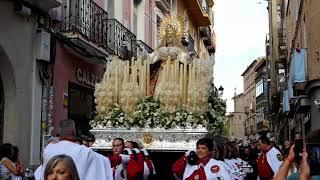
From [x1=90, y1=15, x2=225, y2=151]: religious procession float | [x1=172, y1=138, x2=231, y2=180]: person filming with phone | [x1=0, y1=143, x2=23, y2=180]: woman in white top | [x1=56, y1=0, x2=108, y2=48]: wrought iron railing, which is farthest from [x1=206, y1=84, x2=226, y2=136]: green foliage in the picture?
[x1=56, y1=0, x2=108, y2=48]: wrought iron railing

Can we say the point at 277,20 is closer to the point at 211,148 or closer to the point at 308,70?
the point at 308,70

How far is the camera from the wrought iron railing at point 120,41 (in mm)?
18859

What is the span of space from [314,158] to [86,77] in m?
14.6

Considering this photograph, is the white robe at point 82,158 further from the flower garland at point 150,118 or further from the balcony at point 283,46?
the balcony at point 283,46

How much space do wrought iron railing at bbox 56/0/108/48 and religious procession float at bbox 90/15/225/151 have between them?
4.71 meters

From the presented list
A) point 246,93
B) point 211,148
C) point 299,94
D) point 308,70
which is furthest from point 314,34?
point 246,93

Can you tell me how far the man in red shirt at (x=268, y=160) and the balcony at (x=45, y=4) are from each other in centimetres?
618

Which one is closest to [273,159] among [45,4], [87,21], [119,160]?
[119,160]

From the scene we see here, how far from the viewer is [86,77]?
58.9 feet

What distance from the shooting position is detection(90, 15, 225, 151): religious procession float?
1031cm

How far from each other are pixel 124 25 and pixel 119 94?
1105 centimetres

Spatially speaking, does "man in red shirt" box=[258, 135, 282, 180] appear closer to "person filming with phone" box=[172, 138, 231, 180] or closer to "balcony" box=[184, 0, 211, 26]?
"person filming with phone" box=[172, 138, 231, 180]

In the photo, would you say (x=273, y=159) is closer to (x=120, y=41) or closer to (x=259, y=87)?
(x=120, y=41)

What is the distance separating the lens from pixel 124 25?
70.9 feet
